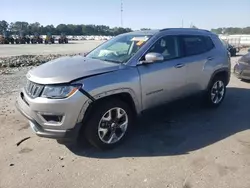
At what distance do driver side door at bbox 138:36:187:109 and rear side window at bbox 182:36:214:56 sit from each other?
24cm

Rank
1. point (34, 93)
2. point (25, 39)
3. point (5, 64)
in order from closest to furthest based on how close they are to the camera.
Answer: point (34, 93) < point (5, 64) < point (25, 39)

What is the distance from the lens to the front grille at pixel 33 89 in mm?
3850

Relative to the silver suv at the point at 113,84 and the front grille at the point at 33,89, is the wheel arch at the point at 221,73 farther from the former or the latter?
the front grille at the point at 33,89

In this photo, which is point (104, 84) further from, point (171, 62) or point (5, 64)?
point (5, 64)

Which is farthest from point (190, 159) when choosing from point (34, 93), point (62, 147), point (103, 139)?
point (34, 93)

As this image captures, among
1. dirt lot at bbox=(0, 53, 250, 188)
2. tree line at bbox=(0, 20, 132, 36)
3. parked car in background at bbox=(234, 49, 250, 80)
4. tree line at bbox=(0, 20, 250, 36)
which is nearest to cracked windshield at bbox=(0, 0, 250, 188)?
dirt lot at bbox=(0, 53, 250, 188)

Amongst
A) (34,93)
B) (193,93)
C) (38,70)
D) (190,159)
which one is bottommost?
(190,159)

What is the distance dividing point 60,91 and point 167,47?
227 centimetres

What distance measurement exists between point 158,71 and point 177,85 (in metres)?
0.62

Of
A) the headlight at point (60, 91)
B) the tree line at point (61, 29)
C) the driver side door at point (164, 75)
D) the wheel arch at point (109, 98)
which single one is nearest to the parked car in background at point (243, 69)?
the driver side door at point (164, 75)

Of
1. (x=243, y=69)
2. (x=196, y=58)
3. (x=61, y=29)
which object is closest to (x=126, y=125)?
(x=196, y=58)

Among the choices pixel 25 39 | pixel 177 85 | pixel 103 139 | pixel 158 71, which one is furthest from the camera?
pixel 25 39

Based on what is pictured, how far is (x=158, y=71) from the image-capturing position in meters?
4.70

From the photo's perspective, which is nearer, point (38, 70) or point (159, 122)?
point (38, 70)
